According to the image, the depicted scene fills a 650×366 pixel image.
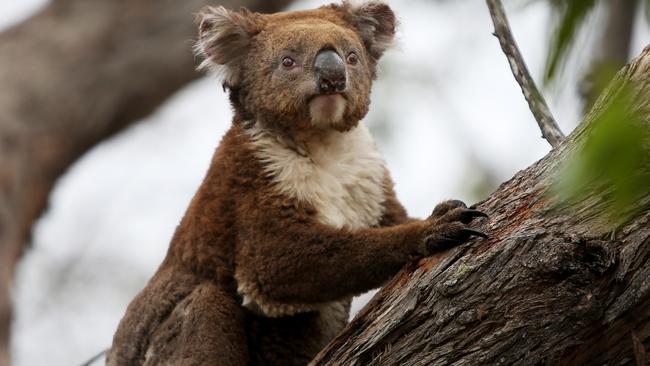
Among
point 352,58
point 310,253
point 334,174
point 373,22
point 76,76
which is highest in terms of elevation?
point 76,76

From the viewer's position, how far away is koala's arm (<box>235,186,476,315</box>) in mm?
4266

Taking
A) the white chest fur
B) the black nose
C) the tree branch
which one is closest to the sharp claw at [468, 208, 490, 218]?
the tree branch

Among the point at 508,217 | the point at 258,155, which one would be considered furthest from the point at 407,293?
the point at 258,155

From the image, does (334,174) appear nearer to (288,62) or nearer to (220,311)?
(288,62)

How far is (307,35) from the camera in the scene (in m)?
5.24

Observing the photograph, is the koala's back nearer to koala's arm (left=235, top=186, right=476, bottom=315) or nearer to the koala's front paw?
koala's arm (left=235, top=186, right=476, bottom=315)

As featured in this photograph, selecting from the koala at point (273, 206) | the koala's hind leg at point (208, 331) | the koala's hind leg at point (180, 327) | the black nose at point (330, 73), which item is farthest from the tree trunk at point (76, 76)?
the black nose at point (330, 73)

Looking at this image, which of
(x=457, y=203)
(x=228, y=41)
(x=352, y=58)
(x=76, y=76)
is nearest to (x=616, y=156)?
(x=457, y=203)

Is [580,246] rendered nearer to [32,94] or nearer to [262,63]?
[262,63]

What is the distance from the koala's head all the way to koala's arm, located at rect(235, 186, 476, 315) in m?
0.57

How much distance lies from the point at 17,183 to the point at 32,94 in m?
1.20

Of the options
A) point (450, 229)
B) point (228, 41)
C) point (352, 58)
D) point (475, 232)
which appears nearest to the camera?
point (475, 232)

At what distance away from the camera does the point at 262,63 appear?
5375 mm

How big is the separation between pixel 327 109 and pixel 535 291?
2.08 m
